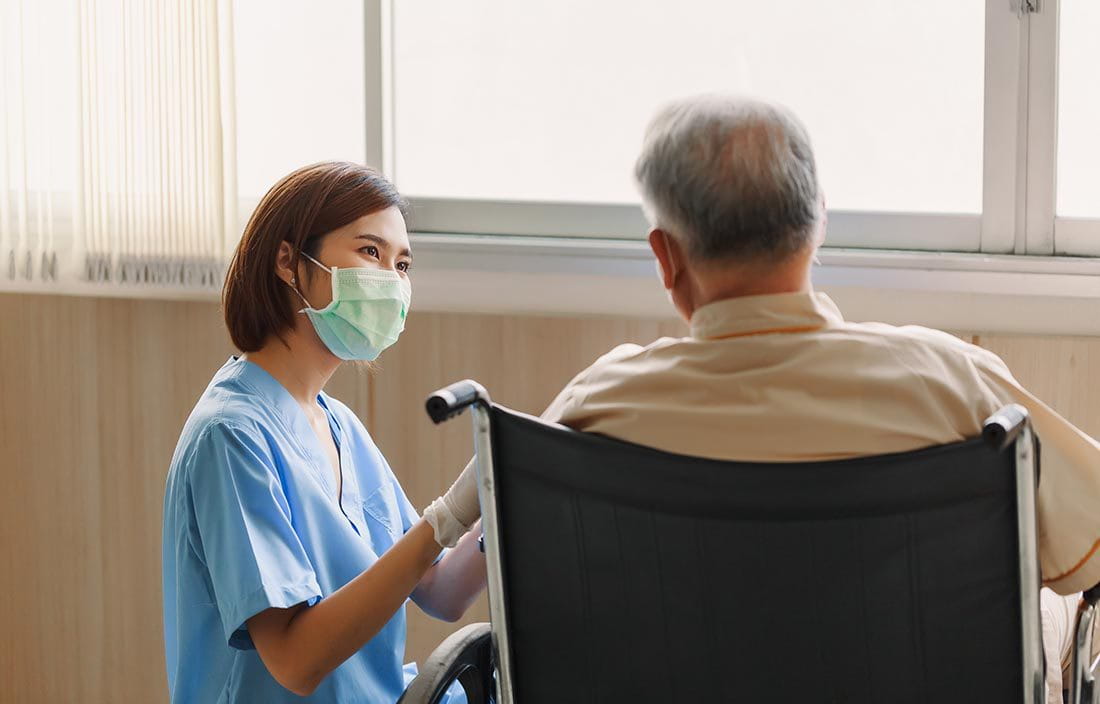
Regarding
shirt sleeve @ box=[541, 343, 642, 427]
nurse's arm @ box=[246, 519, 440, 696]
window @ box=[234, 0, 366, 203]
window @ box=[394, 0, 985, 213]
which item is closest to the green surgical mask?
nurse's arm @ box=[246, 519, 440, 696]

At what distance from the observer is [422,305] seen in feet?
7.64

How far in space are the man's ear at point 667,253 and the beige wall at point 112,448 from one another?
3.70ft

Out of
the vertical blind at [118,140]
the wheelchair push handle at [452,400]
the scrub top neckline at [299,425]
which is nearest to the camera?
the wheelchair push handle at [452,400]

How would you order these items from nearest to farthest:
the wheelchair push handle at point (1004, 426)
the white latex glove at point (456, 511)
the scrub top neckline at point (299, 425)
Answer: the wheelchair push handle at point (1004, 426), the white latex glove at point (456, 511), the scrub top neckline at point (299, 425)

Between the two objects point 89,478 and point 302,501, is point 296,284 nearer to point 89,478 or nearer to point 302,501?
point 302,501

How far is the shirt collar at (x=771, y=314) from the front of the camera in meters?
1.15

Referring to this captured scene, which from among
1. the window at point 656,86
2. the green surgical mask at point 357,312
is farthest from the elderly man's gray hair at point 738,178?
the window at point 656,86

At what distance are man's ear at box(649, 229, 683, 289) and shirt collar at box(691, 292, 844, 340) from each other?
66 millimetres

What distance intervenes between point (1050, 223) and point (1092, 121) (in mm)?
180

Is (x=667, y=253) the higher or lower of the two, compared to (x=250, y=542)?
higher

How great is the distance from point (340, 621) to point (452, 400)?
1.36ft

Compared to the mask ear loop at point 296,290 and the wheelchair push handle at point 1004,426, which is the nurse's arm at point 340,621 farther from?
the wheelchair push handle at point 1004,426

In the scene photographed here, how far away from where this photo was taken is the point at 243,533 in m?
1.40

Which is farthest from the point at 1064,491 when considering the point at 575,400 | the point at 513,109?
the point at 513,109
